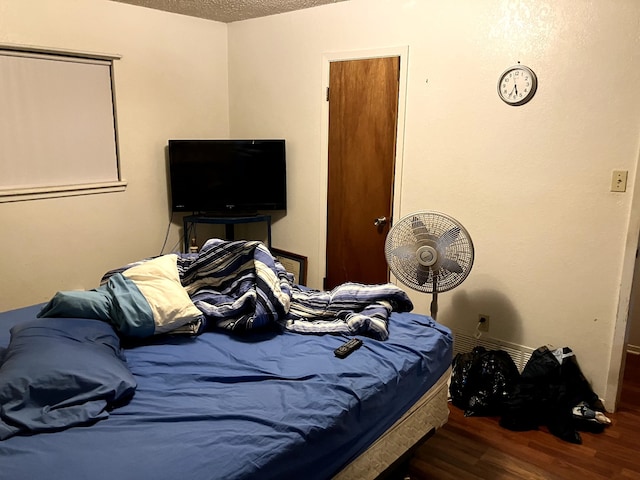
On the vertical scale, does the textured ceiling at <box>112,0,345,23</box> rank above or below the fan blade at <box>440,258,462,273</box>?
above

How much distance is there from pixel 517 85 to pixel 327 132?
135cm

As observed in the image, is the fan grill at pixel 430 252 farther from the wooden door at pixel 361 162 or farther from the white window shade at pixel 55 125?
the white window shade at pixel 55 125

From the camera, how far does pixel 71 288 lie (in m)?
3.50

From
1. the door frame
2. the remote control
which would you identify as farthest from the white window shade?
the remote control

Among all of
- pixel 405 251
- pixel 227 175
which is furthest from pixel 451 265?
pixel 227 175

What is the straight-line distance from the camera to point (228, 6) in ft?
11.9

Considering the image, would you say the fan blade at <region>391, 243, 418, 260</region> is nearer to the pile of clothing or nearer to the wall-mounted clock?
the pile of clothing

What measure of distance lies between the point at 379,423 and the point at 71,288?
257 centimetres

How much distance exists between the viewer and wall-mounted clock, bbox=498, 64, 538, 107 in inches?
107

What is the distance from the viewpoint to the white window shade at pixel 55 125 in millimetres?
3104

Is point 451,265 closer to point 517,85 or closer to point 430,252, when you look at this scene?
point 430,252

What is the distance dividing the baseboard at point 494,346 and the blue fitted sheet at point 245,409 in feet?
3.15

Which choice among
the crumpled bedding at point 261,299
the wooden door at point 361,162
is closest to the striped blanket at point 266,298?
the crumpled bedding at point 261,299

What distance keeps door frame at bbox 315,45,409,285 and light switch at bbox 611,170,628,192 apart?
122 centimetres
